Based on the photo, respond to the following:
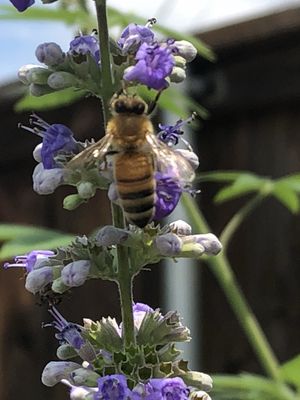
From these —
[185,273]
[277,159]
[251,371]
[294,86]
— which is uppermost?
[294,86]

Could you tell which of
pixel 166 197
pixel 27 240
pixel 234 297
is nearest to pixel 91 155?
pixel 166 197

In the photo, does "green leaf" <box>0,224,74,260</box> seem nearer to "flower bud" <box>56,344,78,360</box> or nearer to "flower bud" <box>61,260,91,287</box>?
"flower bud" <box>56,344,78,360</box>

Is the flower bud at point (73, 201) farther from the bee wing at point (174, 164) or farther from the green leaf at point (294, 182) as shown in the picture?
the green leaf at point (294, 182)

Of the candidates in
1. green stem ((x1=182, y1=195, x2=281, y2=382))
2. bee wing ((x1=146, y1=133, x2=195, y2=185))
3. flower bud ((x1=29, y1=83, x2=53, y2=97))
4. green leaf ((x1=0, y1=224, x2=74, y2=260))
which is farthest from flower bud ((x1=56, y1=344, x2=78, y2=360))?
green stem ((x1=182, y1=195, x2=281, y2=382))

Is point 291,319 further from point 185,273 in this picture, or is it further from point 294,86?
point 294,86

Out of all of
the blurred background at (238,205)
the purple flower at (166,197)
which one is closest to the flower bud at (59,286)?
the purple flower at (166,197)

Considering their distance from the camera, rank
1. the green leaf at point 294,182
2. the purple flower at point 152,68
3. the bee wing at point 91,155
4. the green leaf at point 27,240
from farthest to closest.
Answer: the green leaf at point 294,182 → the green leaf at point 27,240 → the bee wing at point 91,155 → the purple flower at point 152,68

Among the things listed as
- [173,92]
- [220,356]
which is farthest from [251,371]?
[173,92]
